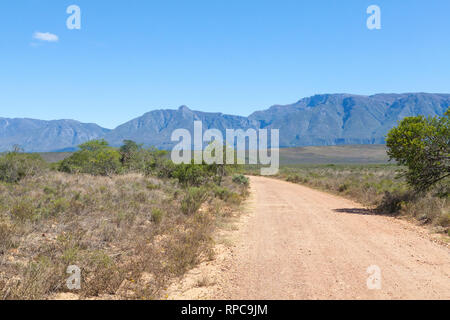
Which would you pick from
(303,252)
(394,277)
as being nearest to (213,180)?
(303,252)

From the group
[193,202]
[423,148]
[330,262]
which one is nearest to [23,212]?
[193,202]

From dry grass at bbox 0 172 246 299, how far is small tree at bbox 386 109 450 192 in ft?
26.3

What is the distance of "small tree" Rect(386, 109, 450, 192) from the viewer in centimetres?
1305

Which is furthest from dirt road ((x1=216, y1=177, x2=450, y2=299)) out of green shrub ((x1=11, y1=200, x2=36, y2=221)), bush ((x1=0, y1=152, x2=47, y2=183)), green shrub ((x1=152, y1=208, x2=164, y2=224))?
bush ((x1=0, y1=152, x2=47, y2=183))

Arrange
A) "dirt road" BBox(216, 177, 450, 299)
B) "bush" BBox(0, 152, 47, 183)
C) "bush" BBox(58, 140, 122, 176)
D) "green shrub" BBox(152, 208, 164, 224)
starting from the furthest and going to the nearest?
"bush" BBox(58, 140, 122, 176), "bush" BBox(0, 152, 47, 183), "green shrub" BBox(152, 208, 164, 224), "dirt road" BBox(216, 177, 450, 299)

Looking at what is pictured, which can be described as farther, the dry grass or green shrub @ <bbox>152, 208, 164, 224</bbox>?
green shrub @ <bbox>152, 208, 164, 224</bbox>

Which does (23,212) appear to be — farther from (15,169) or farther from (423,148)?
(423,148)

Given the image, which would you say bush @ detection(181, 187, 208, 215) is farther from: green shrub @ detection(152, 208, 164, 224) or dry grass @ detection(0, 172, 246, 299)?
green shrub @ detection(152, 208, 164, 224)

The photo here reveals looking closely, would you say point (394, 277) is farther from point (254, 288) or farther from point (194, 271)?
point (194, 271)

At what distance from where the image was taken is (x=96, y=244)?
7.63m

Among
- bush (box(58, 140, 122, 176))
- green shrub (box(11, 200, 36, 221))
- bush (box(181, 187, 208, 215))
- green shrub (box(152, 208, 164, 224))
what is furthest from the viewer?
bush (box(58, 140, 122, 176))

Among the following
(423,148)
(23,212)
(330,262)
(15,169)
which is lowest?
(330,262)

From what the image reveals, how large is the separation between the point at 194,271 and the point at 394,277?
3.81m

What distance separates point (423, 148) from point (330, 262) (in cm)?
862
